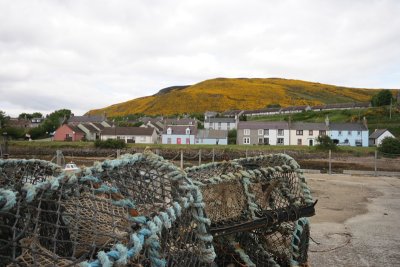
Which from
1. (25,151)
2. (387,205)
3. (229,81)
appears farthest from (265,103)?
(387,205)

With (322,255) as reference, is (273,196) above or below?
above

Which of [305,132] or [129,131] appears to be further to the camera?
[129,131]

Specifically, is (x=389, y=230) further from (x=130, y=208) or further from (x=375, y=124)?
(x=375, y=124)

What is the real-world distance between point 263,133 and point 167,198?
56.9 meters

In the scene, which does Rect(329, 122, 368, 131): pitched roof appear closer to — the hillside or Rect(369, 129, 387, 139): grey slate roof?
Rect(369, 129, 387, 139): grey slate roof

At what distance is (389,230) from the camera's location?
697 centimetres

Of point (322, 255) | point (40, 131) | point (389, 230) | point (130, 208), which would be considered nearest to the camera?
point (130, 208)

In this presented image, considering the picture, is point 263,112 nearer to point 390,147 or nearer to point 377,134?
point 377,134

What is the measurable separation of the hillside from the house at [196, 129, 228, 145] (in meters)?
52.4

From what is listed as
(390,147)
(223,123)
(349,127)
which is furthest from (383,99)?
(390,147)

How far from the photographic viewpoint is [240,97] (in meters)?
122

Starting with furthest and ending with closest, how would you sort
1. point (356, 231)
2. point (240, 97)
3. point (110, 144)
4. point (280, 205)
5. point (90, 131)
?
1. point (240, 97)
2. point (90, 131)
3. point (110, 144)
4. point (356, 231)
5. point (280, 205)

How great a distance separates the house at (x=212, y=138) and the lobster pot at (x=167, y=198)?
54.5 meters

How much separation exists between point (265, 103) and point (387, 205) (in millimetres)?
104154
